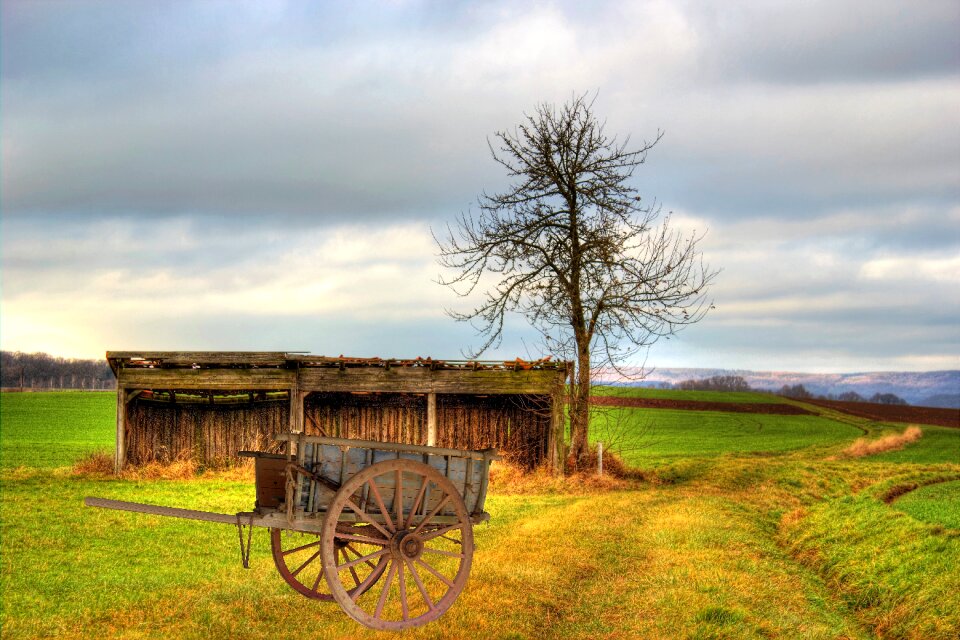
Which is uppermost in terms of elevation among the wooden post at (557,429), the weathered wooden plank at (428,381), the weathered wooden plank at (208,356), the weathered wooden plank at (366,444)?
the weathered wooden plank at (208,356)

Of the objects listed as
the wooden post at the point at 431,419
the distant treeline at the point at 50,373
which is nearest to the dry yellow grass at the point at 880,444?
the wooden post at the point at 431,419

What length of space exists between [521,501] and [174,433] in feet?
35.7

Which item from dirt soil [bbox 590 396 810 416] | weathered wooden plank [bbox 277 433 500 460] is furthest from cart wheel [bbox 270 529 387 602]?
dirt soil [bbox 590 396 810 416]

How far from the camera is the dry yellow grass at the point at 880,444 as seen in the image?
115 ft

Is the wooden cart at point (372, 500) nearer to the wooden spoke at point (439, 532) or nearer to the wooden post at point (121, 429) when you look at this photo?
the wooden spoke at point (439, 532)

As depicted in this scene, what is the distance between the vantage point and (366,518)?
20.3ft

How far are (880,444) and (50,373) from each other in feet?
383

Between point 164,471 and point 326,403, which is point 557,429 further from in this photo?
point 164,471

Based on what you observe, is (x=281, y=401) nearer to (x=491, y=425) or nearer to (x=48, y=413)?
(x=491, y=425)

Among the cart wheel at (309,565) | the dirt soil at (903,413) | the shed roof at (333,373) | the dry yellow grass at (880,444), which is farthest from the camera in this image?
the dirt soil at (903,413)

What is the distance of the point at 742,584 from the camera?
10.9m

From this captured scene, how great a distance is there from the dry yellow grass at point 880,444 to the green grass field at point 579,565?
11.9 metres

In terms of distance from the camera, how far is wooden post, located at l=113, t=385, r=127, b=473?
22.3 m

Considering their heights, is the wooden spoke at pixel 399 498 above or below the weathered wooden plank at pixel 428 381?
below
